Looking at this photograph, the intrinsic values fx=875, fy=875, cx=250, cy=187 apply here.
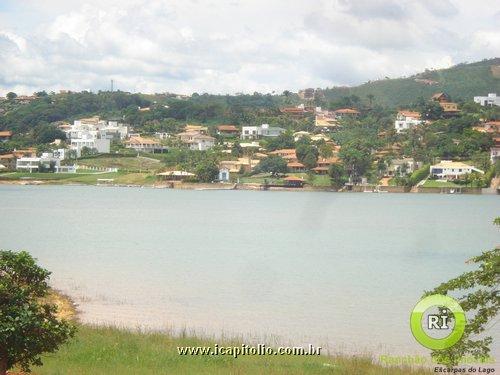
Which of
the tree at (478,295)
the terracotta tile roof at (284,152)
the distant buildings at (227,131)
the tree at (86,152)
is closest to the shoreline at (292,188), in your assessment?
the terracotta tile roof at (284,152)

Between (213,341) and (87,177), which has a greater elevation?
(213,341)

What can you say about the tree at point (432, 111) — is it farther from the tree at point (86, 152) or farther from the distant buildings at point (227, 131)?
the tree at point (86, 152)

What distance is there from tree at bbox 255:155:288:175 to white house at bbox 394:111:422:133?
2363 centimetres

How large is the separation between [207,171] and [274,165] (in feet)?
22.7

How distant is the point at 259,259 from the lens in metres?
34.1

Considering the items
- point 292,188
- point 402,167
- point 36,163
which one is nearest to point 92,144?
point 36,163

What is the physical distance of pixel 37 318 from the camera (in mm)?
10156

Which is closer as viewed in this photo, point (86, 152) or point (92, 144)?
point (86, 152)

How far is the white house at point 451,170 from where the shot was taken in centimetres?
8325

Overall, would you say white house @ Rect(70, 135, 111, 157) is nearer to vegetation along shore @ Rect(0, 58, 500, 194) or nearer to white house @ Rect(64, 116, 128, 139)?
vegetation along shore @ Rect(0, 58, 500, 194)

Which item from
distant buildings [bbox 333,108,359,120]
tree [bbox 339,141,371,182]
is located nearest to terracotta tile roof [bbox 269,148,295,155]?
tree [bbox 339,141,371,182]

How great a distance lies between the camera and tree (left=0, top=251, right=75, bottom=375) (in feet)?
32.6

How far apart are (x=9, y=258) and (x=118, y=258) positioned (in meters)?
23.2

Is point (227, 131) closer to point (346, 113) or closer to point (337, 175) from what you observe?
point (346, 113)
